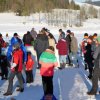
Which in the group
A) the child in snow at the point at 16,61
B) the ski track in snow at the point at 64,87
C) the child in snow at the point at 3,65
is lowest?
the ski track in snow at the point at 64,87

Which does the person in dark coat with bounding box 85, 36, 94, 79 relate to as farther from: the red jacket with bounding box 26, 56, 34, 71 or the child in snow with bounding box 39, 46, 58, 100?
the child in snow with bounding box 39, 46, 58, 100

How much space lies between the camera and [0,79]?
12570 millimetres

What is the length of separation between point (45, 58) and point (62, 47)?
6154 mm

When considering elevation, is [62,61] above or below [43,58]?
below

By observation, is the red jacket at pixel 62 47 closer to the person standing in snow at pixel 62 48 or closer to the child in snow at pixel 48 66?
the person standing in snow at pixel 62 48

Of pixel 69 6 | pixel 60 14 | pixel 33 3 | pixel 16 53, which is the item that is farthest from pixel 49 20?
pixel 16 53

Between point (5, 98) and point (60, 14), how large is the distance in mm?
87491

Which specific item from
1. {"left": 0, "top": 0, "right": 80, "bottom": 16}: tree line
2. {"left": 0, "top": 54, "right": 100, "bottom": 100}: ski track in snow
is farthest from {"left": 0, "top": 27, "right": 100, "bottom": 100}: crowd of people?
{"left": 0, "top": 0, "right": 80, "bottom": 16}: tree line

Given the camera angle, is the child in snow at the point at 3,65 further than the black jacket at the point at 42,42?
No

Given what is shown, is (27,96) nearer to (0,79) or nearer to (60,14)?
(0,79)

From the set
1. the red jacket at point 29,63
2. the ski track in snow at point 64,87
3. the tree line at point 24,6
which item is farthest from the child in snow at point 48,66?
the tree line at point 24,6

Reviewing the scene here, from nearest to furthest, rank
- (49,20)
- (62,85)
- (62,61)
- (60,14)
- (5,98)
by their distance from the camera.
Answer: (5,98) → (62,85) → (62,61) → (49,20) → (60,14)

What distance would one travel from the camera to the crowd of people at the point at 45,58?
9078mm

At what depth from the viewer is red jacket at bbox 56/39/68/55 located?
15.1 metres
